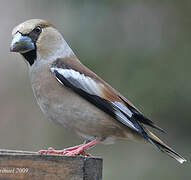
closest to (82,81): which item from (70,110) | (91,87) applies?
(91,87)

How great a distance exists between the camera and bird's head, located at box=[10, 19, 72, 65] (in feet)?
16.1

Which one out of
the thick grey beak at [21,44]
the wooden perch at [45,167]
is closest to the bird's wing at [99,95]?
the thick grey beak at [21,44]

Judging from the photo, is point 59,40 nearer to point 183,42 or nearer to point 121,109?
point 121,109

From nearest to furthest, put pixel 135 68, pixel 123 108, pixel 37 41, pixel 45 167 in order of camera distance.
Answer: pixel 45 167
pixel 123 108
pixel 37 41
pixel 135 68

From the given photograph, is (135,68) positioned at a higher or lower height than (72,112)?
higher

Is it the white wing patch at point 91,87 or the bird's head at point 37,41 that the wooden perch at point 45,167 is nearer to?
the white wing patch at point 91,87

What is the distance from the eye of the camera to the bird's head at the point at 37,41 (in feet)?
16.1

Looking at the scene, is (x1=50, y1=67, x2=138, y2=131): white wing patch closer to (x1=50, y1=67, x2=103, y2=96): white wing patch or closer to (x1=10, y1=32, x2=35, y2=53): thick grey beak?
(x1=50, y1=67, x2=103, y2=96): white wing patch

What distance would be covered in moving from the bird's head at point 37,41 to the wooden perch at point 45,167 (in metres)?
1.18

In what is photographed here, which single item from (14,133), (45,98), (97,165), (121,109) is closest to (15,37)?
(45,98)

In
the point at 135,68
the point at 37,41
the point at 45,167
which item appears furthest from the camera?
the point at 135,68

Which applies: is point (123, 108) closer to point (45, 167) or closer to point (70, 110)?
point (70, 110)

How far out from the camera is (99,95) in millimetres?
5039

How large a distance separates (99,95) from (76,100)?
21cm
